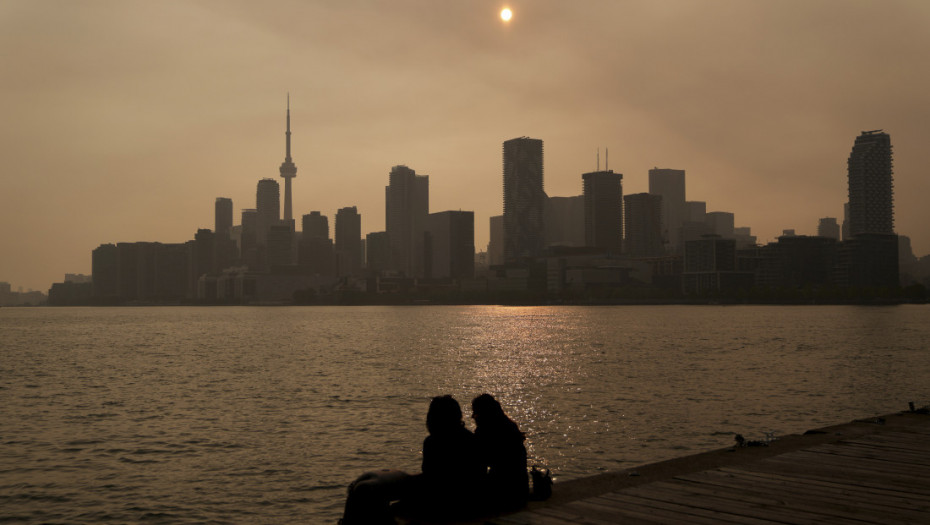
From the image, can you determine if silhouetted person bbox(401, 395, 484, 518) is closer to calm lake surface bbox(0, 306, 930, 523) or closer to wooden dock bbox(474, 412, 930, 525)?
wooden dock bbox(474, 412, 930, 525)

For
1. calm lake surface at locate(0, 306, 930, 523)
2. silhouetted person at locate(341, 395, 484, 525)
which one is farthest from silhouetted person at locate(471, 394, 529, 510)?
calm lake surface at locate(0, 306, 930, 523)

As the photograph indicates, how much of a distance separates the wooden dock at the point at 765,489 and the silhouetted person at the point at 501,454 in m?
0.38

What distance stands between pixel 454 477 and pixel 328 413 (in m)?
31.3

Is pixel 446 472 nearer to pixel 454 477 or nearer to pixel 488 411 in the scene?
pixel 454 477

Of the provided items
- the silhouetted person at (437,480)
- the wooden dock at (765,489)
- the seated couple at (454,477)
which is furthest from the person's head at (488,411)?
the wooden dock at (765,489)

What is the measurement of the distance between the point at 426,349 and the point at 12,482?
234 ft

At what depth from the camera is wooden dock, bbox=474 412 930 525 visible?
37.6 feet

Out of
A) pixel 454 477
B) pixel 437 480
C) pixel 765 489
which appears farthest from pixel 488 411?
pixel 765 489

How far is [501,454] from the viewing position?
12062 millimetres

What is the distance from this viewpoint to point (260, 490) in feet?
81.9

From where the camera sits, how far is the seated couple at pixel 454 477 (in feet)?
37.0

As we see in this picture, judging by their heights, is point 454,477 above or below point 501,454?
below

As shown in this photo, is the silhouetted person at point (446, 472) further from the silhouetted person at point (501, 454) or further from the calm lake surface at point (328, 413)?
the calm lake surface at point (328, 413)

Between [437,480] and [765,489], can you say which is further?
[765,489]
